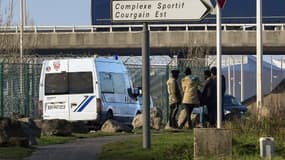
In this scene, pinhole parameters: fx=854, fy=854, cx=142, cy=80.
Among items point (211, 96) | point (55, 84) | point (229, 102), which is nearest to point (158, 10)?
point (211, 96)

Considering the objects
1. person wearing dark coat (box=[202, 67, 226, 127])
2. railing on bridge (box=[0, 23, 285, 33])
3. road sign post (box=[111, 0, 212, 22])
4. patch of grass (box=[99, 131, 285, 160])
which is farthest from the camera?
railing on bridge (box=[0, 23, 285, 33])

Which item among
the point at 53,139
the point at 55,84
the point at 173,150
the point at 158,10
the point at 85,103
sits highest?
the point at 158,10

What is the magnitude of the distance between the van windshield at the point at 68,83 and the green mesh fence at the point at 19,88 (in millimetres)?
1567

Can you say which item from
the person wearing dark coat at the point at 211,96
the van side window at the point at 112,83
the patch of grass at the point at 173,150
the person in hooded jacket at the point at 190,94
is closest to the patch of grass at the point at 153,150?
the patch of grass at the point at 173,150

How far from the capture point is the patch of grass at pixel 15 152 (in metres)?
15.0

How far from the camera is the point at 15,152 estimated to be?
51.0ft

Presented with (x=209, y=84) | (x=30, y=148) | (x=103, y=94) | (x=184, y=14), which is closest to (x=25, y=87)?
(x=103, y=94)

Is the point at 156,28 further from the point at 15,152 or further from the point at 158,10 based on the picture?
the point at 158,10

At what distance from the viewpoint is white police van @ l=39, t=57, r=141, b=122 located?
88.2 feet

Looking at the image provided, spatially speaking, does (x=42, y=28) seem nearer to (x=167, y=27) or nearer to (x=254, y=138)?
(x=167, y=27)

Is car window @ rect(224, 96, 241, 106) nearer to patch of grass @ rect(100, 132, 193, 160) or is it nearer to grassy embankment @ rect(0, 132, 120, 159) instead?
grassy embankment @ rect(0, 132, 120, 159)

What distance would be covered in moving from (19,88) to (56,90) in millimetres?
2045

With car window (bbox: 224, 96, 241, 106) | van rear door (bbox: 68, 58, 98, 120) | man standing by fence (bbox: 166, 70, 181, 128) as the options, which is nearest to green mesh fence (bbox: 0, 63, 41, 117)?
van rear door (bbox: 68, 58, 98, 120)

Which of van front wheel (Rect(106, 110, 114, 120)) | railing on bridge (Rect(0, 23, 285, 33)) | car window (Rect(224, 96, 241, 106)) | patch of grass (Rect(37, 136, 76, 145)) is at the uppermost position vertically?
railing on bridge (Rect(0, 23, 285, 33))
